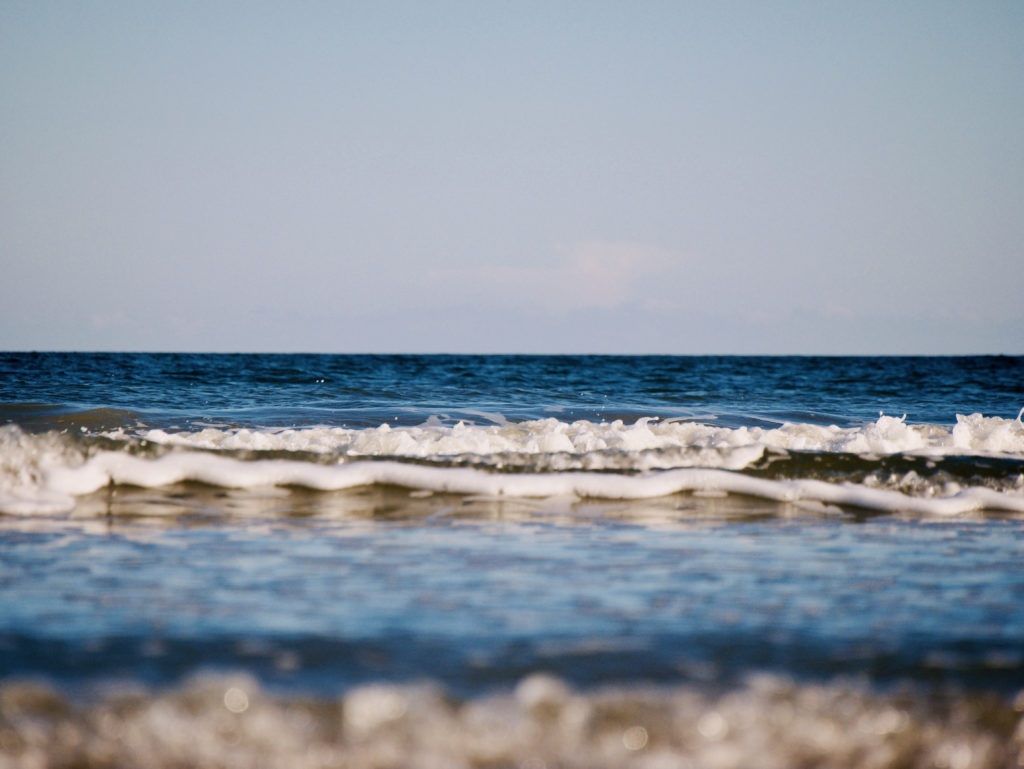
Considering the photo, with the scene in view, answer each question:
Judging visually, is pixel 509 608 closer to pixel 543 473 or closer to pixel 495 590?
pixel 495 590

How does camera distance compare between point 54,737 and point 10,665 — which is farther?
point 10,665

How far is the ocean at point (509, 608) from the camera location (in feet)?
5.35

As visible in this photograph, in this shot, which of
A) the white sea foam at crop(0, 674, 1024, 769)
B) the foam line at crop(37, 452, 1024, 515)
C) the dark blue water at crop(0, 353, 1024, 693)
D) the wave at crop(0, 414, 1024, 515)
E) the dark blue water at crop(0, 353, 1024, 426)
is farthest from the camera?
the dark blue water at crop(0, 353, 1024, 426)

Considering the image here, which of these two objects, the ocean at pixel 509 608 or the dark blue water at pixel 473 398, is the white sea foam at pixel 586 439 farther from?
the ocean at pixel 509 608

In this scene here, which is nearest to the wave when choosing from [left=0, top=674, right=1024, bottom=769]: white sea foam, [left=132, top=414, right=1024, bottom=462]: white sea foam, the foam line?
the foam line

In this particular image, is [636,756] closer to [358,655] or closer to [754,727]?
[754,727]

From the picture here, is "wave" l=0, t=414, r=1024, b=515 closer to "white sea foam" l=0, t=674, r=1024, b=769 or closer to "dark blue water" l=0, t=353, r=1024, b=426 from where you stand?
"white sea foam" l=0, t=674, r=1024, b=769

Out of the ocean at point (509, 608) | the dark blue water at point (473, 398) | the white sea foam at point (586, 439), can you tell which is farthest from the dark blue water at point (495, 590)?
the dark blue water at point (473, 398)

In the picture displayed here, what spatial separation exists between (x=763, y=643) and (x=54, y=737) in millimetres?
1428

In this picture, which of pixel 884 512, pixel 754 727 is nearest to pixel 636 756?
pixel 754 727

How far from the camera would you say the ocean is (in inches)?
64.2

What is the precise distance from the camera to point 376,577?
8.58 feet

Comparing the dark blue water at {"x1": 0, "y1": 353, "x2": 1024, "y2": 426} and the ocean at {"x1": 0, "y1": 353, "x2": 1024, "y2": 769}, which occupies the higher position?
the dark blue water at {"x1": 0, "y1": 353, "x2": 1024, "y2": 426}

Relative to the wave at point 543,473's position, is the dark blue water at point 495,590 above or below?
below
